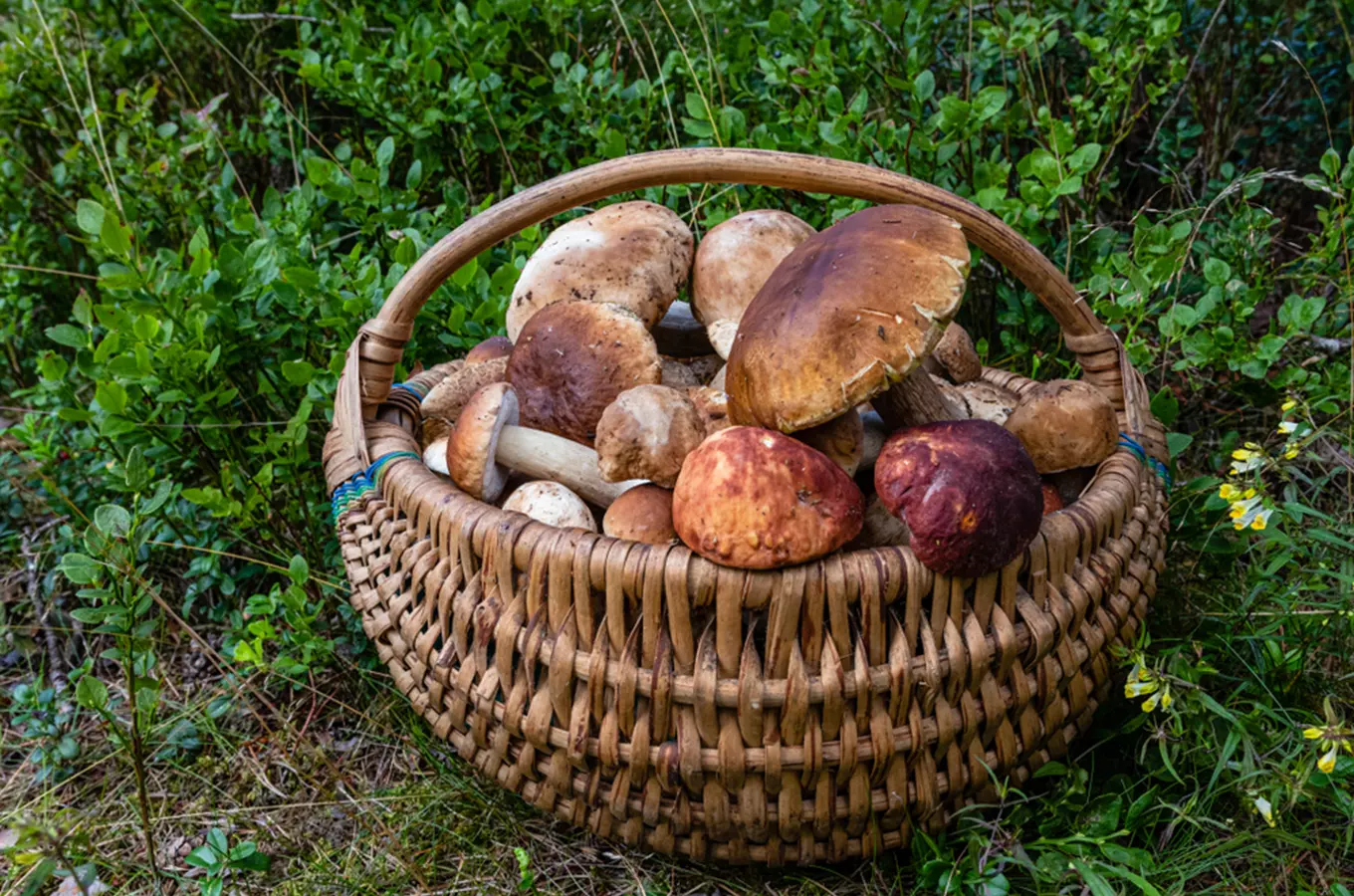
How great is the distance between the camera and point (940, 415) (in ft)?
5.17

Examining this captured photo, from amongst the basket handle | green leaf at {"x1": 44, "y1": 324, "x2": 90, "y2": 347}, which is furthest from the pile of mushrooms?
green leaf at {"x1": 44, "y1": 324, "x2": 90, "y2": 347}

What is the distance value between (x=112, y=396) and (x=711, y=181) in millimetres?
1279

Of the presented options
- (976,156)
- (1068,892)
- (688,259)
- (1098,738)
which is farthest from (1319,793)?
(976,156)

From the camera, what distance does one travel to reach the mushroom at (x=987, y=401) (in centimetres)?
172

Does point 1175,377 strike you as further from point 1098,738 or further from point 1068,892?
point 1068,892

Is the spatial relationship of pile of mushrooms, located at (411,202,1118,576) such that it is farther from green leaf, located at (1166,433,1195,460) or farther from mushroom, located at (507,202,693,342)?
green leaf, located at (1166,433,1195,460)

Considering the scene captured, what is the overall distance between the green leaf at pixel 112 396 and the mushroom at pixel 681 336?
1.10m

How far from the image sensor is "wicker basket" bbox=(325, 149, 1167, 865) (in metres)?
1.27

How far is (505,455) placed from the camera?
1.66 m

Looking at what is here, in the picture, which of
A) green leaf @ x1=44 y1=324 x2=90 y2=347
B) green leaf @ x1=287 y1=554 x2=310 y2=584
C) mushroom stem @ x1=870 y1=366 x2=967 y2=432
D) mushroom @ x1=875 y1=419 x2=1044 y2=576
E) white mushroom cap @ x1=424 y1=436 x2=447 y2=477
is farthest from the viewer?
green leaf @ x1=44 y1=324 x2=90 y2=347

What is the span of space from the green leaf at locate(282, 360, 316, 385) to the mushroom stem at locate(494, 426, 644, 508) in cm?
59

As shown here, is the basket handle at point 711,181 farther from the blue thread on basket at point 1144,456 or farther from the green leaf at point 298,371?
the green leaf at point 298,371

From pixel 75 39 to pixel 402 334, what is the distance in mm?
2714

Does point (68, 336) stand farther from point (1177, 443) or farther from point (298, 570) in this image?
point (1177, 443)
